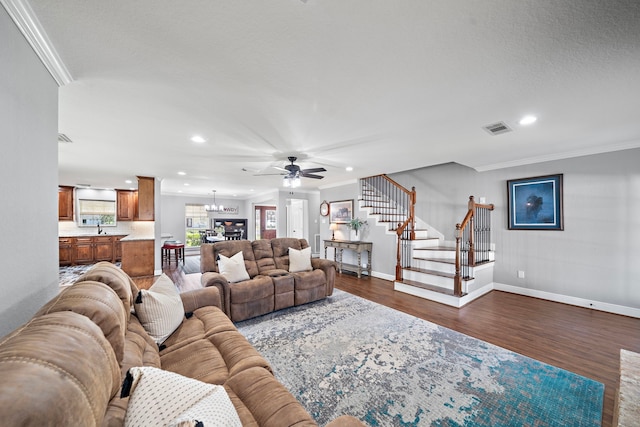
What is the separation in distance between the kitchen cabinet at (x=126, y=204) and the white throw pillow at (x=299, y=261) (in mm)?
6551

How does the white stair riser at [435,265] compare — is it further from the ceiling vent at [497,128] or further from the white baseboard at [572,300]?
the ceiling vent at [497,128]

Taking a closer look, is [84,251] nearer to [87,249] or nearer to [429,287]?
[87,249]

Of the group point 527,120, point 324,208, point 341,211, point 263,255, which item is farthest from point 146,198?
point 527,120

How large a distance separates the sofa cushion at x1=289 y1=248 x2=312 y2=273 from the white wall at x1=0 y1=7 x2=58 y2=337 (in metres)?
2.70

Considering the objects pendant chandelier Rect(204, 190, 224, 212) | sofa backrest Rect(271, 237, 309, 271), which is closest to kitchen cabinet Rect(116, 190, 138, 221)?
pendant chandelier Rect(204, 190, 224, 212)

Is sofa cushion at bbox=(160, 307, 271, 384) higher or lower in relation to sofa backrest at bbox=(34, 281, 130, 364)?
lower

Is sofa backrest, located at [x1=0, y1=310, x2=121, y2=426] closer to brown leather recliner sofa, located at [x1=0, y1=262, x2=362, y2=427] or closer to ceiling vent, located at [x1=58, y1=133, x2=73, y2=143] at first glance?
brown leather recliner sofa, located at [x1=0, y1=262, x2=362, y2=427]

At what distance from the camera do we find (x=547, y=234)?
4023 millimetres

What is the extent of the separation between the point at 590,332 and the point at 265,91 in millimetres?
4388

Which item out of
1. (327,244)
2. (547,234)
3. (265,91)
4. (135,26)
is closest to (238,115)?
(265,91)

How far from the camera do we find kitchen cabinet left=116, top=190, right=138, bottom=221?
25.2 ft

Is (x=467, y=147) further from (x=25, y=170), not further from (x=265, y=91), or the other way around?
(x=25, y=170)

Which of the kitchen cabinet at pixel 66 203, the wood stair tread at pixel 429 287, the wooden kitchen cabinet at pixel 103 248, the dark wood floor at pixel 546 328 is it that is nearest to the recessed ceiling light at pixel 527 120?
the dark wood floor at pixel 546 328

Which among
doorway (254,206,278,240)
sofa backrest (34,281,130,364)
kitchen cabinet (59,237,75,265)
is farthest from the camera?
doorway (254,206,278,240)
